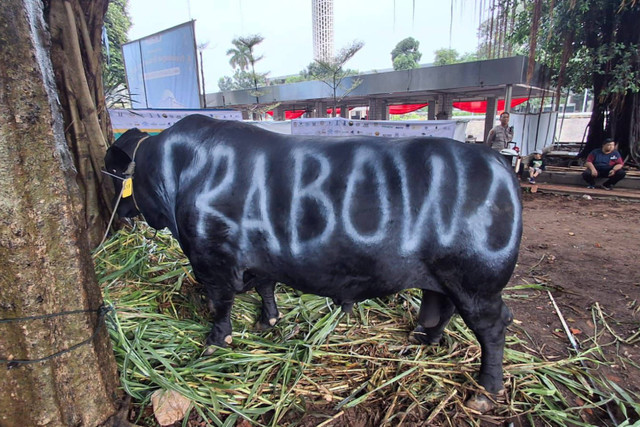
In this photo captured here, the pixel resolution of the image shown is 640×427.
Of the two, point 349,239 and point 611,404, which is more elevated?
point 349,239

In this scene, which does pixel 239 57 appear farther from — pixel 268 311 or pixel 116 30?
pixel 268 311

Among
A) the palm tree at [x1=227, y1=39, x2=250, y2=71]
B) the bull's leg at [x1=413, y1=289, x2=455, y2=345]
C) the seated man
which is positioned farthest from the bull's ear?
the palm tree at [x1=227, y1=39, x2=250, y2=71]

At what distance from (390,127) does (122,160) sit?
4107 millimetres

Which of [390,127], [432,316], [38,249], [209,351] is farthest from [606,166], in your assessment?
[38,249]

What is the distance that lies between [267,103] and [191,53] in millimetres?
11714

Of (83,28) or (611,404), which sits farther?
(83,28)

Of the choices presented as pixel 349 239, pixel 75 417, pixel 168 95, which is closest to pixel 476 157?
pixel 349 239

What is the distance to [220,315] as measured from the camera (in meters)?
2.26

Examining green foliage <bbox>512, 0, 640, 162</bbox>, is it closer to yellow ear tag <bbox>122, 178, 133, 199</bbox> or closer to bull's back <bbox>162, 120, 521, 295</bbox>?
bull's back <bbox>162, 120, 521, 295</bbox>

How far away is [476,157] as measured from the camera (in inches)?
67.9

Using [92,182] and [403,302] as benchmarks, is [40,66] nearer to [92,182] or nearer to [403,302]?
[92,182]

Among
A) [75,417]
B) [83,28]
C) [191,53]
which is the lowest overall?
[75,417]

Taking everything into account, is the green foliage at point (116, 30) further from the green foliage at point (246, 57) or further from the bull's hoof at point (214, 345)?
the bull's hoof at point (214, 345)

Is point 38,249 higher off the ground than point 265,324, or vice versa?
point 38,249
